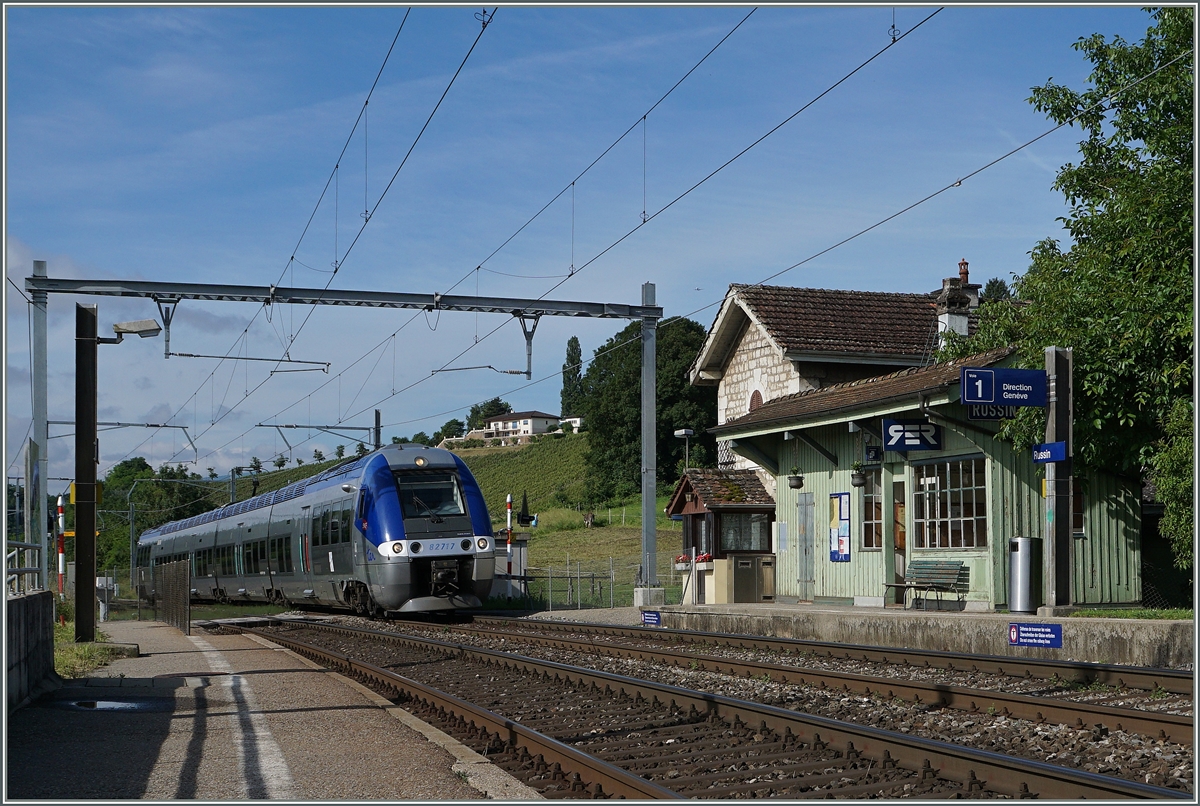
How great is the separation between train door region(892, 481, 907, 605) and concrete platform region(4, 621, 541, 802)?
10.5 metres

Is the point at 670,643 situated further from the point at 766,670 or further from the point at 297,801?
the point at 297,801

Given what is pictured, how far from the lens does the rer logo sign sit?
19625mm

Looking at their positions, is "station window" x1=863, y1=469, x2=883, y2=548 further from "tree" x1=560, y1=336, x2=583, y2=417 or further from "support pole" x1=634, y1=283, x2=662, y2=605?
"tree" x1=560, y1=336, x2=583, y2=417

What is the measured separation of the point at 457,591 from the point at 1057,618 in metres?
12.1

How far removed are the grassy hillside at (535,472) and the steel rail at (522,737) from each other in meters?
65.4

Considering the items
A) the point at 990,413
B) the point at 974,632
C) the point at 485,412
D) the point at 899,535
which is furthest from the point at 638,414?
the point at 485,412

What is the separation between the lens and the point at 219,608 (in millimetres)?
39188

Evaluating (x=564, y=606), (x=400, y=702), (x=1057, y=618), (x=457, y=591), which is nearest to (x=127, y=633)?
(x=457, y=591)

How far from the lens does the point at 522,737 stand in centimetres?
843

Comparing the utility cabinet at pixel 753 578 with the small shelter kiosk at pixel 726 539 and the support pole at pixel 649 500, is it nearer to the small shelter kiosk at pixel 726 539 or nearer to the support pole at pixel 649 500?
the small shelter kiosk at pixel 726 539

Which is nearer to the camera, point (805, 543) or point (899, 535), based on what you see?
point (899, 535)

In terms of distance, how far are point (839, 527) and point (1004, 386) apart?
6788 mm

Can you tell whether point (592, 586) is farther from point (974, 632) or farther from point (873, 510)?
point (974, 632)

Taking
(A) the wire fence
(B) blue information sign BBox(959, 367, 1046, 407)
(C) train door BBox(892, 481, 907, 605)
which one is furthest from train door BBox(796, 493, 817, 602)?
(B) blue information sign BBox(959, 367, 1046, 407)
